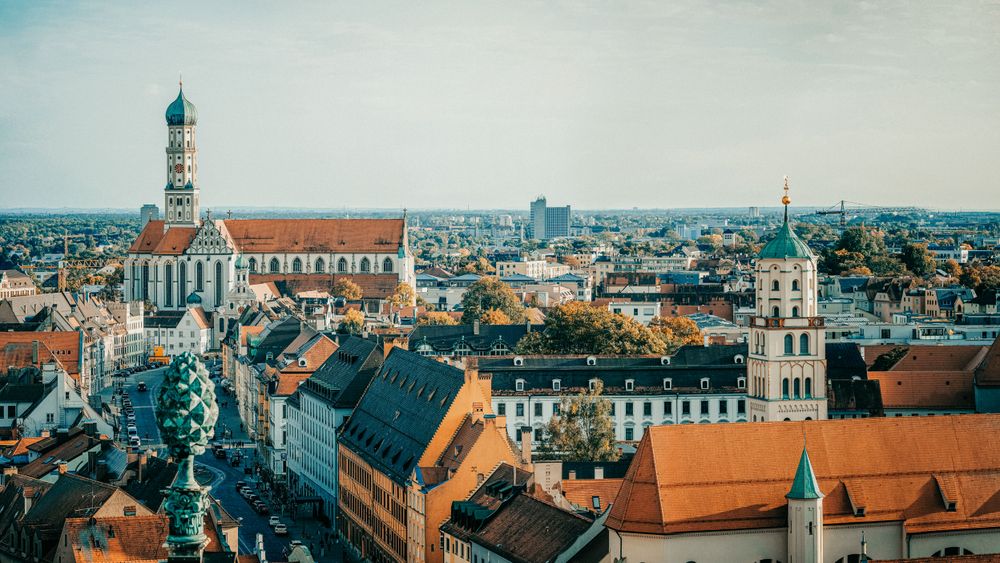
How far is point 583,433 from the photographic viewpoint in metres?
96.2

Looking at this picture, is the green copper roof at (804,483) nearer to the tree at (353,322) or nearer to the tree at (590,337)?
the tree at (590,337)

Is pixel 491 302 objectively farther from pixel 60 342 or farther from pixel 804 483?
pixel 804 483

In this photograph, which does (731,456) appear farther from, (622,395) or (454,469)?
(622,395)

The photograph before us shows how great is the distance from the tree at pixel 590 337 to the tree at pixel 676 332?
781 centimetres

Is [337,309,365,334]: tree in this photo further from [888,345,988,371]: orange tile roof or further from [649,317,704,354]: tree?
[888,345,988,371]: orange tile roof

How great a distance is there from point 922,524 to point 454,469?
2165 centimetres

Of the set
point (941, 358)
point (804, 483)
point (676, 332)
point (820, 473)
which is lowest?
point (676, 332)

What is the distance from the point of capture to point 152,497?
69312 millimetres

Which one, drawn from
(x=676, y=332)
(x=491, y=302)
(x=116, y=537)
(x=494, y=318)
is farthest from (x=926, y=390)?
(x=491, y=302)

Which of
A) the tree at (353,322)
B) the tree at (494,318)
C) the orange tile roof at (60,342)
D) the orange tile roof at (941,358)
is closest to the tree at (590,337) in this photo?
the orange tile roof at (941,358)

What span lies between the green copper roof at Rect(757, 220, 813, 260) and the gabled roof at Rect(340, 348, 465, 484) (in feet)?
60.2

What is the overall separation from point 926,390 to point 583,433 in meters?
25.0

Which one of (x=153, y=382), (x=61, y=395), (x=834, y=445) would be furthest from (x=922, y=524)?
(x=153, y=382)

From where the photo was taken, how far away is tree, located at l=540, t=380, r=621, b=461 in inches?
3696
